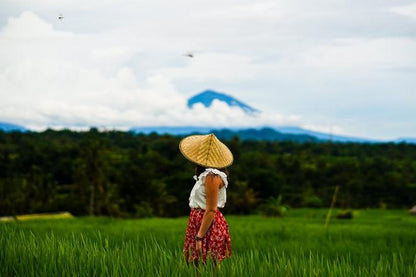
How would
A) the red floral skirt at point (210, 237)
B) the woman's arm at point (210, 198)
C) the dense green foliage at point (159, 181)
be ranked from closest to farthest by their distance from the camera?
the woman's arm at point (210, 198), the red floral skirt at point (210, 237), the dense green foliage at point (159, 181)

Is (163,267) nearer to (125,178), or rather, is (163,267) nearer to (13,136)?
(125,178)

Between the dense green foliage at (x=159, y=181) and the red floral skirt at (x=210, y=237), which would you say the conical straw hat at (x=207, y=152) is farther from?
the dense green foliage at (x=159, y=181)

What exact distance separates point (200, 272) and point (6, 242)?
7.95ft

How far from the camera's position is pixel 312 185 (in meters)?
52.1

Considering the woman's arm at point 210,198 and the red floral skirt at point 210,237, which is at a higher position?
the woman's arm at point 210,198

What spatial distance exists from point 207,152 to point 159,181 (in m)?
37.4

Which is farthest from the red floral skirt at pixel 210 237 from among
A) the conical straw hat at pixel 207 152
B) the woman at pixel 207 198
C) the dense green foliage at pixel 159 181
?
the dense green foliage at pixel 159 181

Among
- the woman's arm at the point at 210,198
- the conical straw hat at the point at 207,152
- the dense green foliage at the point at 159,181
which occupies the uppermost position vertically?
the conical straw hat at the point at 207,152

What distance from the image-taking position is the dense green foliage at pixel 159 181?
36312 millimetres

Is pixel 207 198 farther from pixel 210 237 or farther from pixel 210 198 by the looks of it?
pixel 210 237

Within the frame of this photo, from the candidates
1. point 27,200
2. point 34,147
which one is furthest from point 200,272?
point 34,147

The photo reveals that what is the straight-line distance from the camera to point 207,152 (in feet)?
14.6

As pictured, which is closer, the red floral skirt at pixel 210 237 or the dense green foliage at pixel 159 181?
the red floral skirt at pixel 210 237

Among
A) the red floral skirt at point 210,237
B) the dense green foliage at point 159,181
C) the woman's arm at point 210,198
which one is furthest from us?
the dense green foliage at point 159,181
